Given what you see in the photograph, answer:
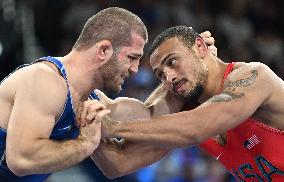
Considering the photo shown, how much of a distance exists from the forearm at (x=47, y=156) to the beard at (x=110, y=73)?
581mm

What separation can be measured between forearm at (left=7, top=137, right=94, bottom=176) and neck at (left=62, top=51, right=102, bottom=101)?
46 centimetres

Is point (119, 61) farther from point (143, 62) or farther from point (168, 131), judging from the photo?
point (143, 62)

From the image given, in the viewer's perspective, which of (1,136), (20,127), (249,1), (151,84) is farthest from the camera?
(249,1)

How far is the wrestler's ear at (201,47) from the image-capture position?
189 inches

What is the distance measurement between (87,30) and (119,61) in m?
0.31

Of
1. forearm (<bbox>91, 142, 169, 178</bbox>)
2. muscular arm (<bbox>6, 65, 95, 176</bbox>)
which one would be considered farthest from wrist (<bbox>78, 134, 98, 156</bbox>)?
forearm (<bbox>91, 142, 169, 178</bbox>)

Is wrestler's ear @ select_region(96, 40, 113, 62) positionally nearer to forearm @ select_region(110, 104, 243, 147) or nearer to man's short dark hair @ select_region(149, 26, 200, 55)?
forearm @ select_region(110, 104, 243, 147)

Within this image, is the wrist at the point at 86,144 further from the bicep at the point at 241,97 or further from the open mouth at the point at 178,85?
the open mouth at the point at 178,85

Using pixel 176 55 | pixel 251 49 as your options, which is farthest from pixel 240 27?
pixel 176 55

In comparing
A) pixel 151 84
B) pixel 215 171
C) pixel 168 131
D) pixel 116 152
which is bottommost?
pixel 215 171

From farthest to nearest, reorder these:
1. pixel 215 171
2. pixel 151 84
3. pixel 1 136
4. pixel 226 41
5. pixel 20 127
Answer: pixel 226 41, pixel 151 84, pixel 215 171, pixel 1 136, pixel 20 127

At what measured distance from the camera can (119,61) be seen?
167 inches

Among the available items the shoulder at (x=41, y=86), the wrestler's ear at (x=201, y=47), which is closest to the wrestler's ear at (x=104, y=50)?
the shoulder at (x=41, y=86)

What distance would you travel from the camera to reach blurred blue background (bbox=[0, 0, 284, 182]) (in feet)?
24.8
